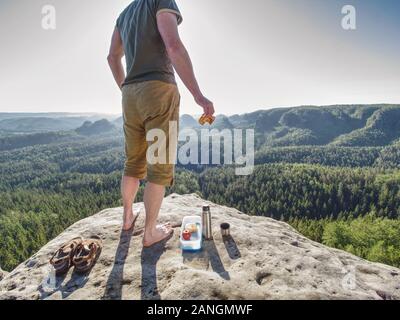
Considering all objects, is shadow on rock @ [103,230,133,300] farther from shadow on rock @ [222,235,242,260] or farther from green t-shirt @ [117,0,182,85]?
green t-shirt @ [117,0,182,85]

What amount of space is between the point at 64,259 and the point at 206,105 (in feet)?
9.00

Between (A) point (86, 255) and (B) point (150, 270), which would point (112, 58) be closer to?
(A) point (86, 255)

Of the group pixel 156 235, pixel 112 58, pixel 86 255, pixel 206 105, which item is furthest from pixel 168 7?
Answer: pixel 86 255

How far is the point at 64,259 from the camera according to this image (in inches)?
150

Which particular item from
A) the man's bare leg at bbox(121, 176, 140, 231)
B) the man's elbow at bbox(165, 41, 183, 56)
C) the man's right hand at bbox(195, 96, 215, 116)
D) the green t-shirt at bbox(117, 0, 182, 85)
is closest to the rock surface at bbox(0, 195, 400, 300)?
the man's bare leg at bbox(121, 176, 140, 231)

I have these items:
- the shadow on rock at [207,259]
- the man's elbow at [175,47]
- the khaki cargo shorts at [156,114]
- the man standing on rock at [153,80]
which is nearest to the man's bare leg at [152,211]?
the man standing on rock at [153,80]

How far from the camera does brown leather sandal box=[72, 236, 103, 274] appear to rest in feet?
12.1

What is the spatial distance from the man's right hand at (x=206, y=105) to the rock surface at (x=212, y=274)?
1906mm

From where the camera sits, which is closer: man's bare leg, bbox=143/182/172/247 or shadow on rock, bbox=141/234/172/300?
shadow on rock, bbox=141/234/172/300

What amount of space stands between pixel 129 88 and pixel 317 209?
285 feet

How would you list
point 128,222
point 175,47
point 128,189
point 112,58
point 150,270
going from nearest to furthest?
point 175,47, point 150,270, point 128,189, point 112,58, point 128,222

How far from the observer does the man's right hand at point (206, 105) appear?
3.44m
